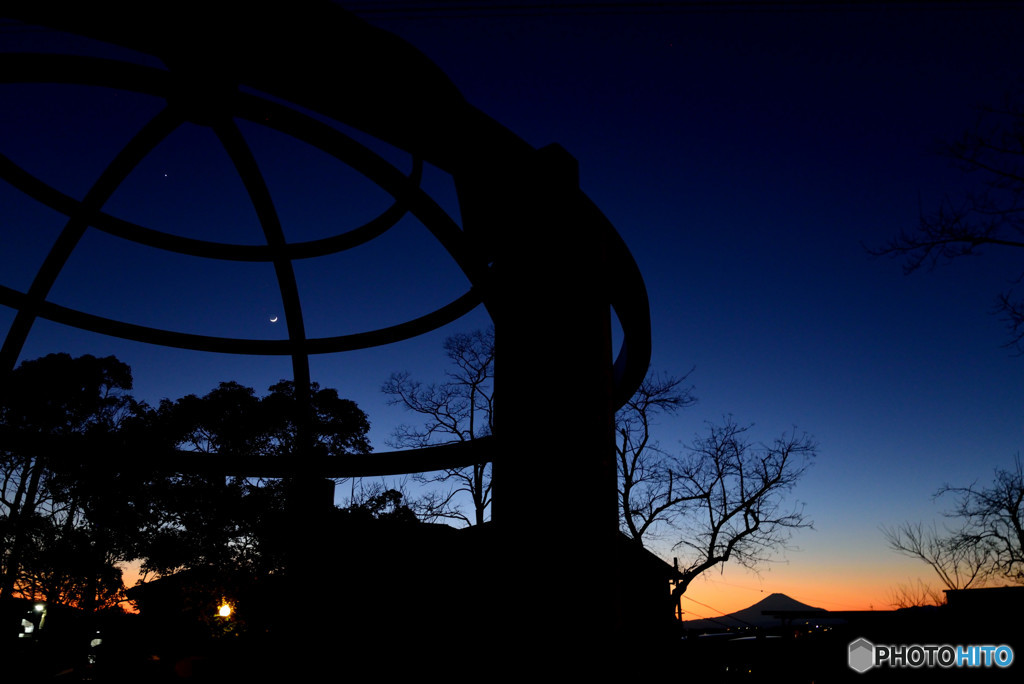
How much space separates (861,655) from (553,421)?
5565mm

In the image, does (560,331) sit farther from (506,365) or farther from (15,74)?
(15,74)

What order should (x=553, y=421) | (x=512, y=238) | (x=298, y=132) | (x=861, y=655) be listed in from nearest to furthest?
1. (x=553, y=421)
2. (x=512, y=238)
3. (x=861, y=655)
4. (x=298, y=132)

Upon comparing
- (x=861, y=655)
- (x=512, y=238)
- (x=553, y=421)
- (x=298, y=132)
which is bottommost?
(x=861, y=655)

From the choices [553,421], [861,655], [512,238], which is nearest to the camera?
[553,421]

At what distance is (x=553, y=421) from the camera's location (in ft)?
13.2

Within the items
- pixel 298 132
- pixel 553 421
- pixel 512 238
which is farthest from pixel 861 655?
pixel 298 132

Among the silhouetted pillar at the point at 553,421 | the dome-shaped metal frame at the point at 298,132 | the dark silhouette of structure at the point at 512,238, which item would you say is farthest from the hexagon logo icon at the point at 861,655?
the silhouetted pillar at the point at 553,421

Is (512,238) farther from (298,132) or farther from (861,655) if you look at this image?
(861,655)

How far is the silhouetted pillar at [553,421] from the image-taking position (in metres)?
3.71

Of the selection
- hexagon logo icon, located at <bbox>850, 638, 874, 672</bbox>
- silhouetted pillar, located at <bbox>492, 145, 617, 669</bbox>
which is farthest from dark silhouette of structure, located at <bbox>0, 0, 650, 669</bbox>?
hexagon logo icon, located at <bbox>850, 638, 874, 672</bbox>

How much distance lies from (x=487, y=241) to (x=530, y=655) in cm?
363

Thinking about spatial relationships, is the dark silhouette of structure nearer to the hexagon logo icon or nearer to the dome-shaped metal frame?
the dome-shaped metal frame

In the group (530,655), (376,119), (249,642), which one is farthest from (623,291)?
(249,642)

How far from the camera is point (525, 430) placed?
409 centimetres
